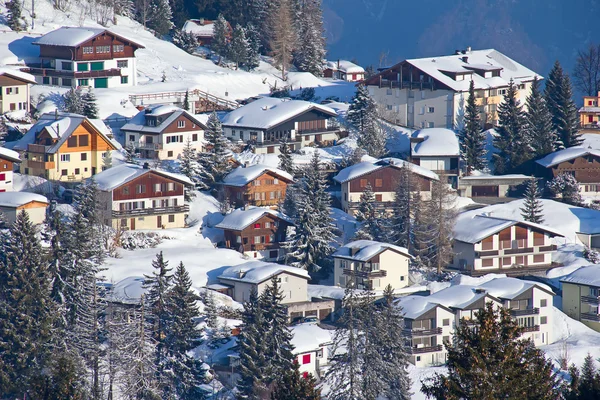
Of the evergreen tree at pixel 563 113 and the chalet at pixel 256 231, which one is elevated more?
the evergreen tree at pixel 563 113

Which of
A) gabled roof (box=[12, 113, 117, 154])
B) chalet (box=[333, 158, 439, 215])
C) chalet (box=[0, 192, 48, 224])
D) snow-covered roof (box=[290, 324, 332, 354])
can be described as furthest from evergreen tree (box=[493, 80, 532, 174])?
chalet (box=[0, 192, 48, 224])

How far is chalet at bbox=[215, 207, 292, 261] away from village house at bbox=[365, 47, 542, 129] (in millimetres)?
19959

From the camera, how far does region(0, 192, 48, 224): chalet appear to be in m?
62.2

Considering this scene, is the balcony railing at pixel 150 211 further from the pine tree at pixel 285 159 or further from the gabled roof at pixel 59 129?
the pine tree at pixel 285 159

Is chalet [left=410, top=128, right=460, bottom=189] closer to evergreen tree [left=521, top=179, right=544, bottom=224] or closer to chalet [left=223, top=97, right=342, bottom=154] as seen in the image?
evergreen tree [left=521, top=179, right=544, bottom=224]

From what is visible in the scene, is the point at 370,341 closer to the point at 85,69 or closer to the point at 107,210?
the point at 107,210

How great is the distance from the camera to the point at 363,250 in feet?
206

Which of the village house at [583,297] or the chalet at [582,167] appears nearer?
the village house at [583,297]

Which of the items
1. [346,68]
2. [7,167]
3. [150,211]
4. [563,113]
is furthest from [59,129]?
[346,68]

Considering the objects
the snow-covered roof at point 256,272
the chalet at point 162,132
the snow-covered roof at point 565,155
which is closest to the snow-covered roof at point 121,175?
the chalet at point 162,132

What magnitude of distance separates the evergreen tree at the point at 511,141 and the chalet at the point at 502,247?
11148 millimetres

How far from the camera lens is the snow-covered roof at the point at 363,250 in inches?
2456

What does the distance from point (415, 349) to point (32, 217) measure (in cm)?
1992

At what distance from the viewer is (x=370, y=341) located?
49.4 m
